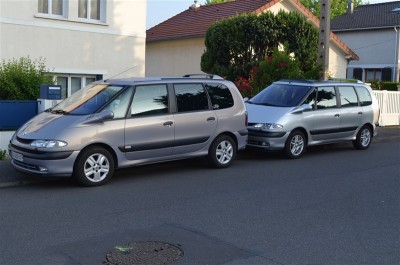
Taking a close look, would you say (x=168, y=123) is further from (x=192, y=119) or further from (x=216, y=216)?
(x=216, y=216)

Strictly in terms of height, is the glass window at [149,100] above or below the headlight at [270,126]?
above

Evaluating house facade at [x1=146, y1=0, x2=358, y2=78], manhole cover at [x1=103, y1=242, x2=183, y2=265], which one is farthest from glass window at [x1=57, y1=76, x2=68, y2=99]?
manhole cover at [x1=103, y1=242, x2=183, y2=265]

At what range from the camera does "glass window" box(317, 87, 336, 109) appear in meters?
12.8

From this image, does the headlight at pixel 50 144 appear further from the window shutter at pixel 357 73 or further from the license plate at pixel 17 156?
the window shutter at pixel 357 73

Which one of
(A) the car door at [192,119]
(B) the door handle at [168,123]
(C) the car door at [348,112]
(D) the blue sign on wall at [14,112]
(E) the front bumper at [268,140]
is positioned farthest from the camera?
(C) the car door at [348,112]

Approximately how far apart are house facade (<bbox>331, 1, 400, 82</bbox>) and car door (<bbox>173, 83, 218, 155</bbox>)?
101 feet

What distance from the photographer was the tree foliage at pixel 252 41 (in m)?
19.4

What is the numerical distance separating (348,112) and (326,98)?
80cm

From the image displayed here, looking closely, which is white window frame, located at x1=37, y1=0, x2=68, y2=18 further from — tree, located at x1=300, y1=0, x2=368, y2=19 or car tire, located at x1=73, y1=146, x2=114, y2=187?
tree, located at x1=300, y1=0, x2=368, y2=19

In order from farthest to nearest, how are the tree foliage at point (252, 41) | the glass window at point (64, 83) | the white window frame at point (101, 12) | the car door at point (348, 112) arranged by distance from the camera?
the tree foliage at point (252, 41) → the white window frame at point (101, 12) → the glass window at point (64, 83) → the car door at point (348, 112)

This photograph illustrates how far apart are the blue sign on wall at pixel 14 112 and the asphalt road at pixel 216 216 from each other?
292 centimetres

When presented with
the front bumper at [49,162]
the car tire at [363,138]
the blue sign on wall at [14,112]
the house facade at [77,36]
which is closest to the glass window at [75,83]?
the house facade at [77,36]

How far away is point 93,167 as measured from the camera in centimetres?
Result: 851

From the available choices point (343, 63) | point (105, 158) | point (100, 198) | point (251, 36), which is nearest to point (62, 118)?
point (105, 158)
